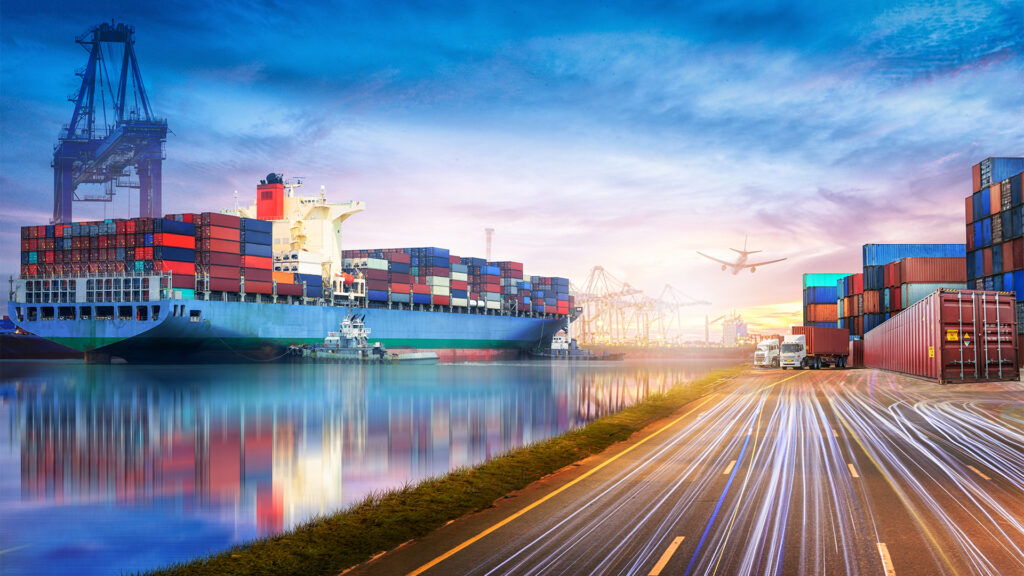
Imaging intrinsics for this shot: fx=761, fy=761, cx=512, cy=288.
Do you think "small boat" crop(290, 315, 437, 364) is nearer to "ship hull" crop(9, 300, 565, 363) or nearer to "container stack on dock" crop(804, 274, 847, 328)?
"ship hull" crop(9, 300, 565, 363)

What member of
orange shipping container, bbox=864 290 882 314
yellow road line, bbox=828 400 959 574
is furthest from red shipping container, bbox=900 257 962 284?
yellow road line, bbox=828 400 959 574

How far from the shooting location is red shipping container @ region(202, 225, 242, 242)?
263 feet

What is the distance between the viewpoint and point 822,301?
10719 centimetres

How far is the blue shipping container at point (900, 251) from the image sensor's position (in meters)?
88.1

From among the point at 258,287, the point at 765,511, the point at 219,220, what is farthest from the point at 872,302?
the point at 765,511

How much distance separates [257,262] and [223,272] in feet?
16.2

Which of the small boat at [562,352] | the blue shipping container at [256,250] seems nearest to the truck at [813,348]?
the blue shipping container at [256,250]

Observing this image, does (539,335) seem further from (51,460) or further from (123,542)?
(123,542)

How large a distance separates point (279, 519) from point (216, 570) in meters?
4.78

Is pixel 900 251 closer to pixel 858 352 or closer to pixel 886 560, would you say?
pixel 858 352

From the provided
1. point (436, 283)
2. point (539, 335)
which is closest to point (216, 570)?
point (436, 283)

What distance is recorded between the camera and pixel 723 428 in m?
24.5

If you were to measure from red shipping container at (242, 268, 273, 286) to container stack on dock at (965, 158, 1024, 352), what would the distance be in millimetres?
68961

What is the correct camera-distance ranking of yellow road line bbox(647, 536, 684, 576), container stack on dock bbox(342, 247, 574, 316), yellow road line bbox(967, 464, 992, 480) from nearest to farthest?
1. yellow road line bbox(647, 536, 684, 576)
2. yellow road line bbox(967, 464, 992, 480)
3. container stack on dock bbox(342, 247, 574, 316)
